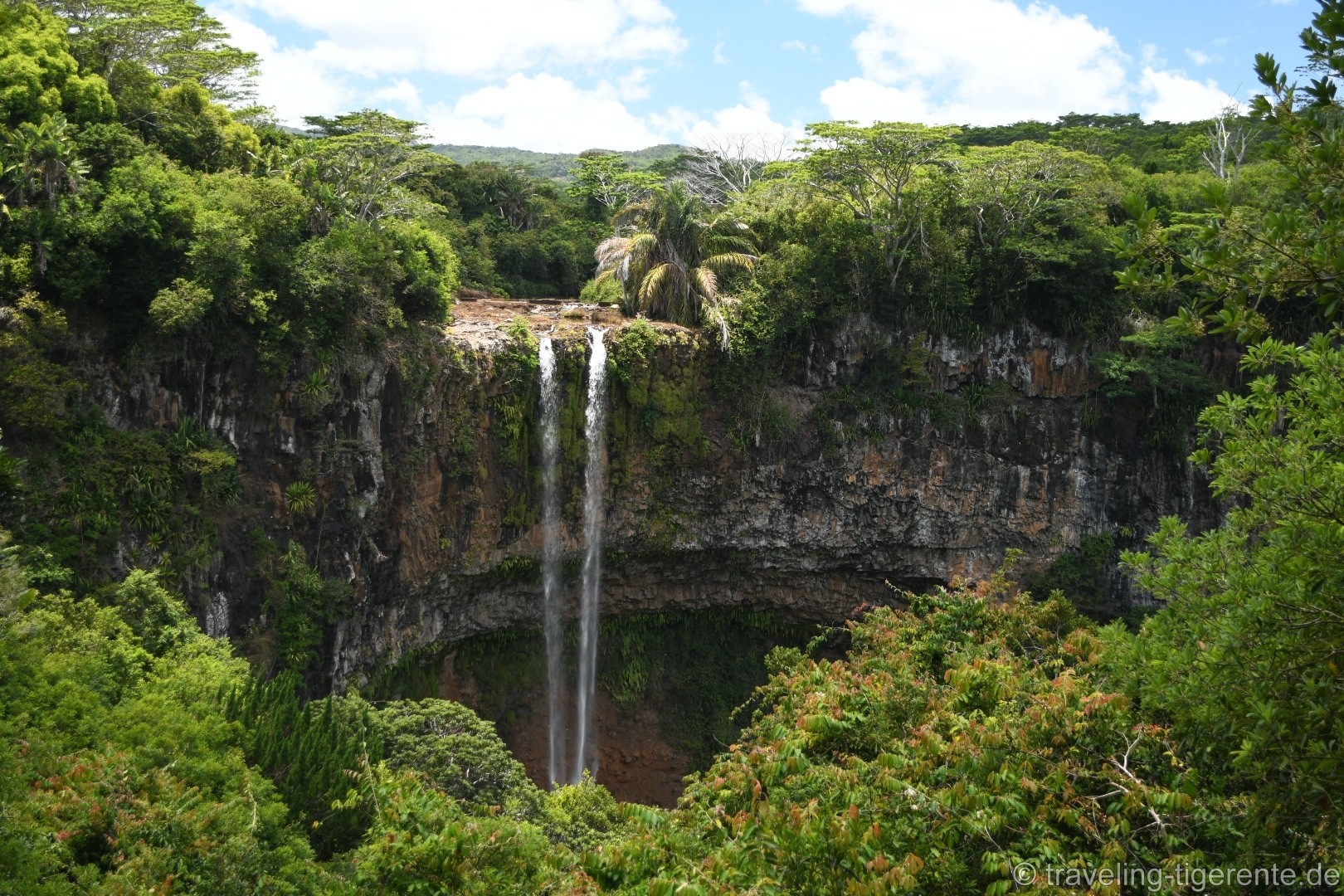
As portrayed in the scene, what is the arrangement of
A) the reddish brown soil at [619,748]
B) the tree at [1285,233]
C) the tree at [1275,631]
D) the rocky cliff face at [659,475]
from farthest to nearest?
the reddish brown soil at [619,748] < the rocky cliff face at [659,475] < the tree at [1275,631] < the tree at [1285,233]

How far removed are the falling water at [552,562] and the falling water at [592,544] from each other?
0.46 meters

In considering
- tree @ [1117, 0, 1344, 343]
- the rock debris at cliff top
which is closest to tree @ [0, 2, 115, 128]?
the rock debris at cliff top

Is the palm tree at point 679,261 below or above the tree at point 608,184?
below

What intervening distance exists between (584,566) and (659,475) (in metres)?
2.58

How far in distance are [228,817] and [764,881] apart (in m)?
6.13

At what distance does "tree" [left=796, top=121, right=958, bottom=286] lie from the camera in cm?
2102

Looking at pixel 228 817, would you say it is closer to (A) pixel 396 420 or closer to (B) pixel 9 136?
(A) pixel 396 420

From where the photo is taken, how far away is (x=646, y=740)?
23.6 m

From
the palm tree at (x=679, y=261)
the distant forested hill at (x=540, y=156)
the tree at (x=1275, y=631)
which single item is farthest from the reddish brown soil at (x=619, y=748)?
the distant forested hill at (x=540, y=156)

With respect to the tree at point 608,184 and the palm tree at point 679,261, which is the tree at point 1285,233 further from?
the tree at point 608,184

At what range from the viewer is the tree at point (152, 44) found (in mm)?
17984

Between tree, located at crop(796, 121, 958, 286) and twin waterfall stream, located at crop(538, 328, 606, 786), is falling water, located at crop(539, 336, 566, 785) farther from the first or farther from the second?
tree, located at crop(796, 121, 958, 286)

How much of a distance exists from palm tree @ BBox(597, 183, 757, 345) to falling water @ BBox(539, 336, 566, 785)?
2.91 m

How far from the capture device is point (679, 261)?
21797mm
